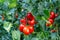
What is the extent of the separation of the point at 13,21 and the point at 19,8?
0.35ft

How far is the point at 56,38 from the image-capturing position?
5.95 feet

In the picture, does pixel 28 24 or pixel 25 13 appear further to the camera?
pixel 25 13

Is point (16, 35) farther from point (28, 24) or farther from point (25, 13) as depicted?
point (25, 13)

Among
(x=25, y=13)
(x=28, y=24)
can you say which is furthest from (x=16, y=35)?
(x=25, y=13)

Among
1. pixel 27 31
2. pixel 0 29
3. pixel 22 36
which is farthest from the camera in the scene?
pixel 0 29

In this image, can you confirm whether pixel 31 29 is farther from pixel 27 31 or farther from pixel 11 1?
pixel 11 1

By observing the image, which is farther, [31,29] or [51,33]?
[51,33]

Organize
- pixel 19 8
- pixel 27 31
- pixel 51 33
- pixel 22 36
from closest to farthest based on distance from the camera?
pixel 27 31
pixel 19 8
pixel 22 36
pixel 51 33

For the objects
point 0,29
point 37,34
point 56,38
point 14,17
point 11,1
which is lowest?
point 0,29

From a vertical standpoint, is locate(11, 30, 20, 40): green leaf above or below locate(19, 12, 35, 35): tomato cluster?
below

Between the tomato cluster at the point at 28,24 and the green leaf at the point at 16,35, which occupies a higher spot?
the tomato cluster at the point at 28,24

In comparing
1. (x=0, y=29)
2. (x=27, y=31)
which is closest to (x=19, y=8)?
(x=27, y=31)

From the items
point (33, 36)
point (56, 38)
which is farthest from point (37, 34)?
point (56, 38)

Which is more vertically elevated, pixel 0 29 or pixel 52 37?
pixel 52 37
